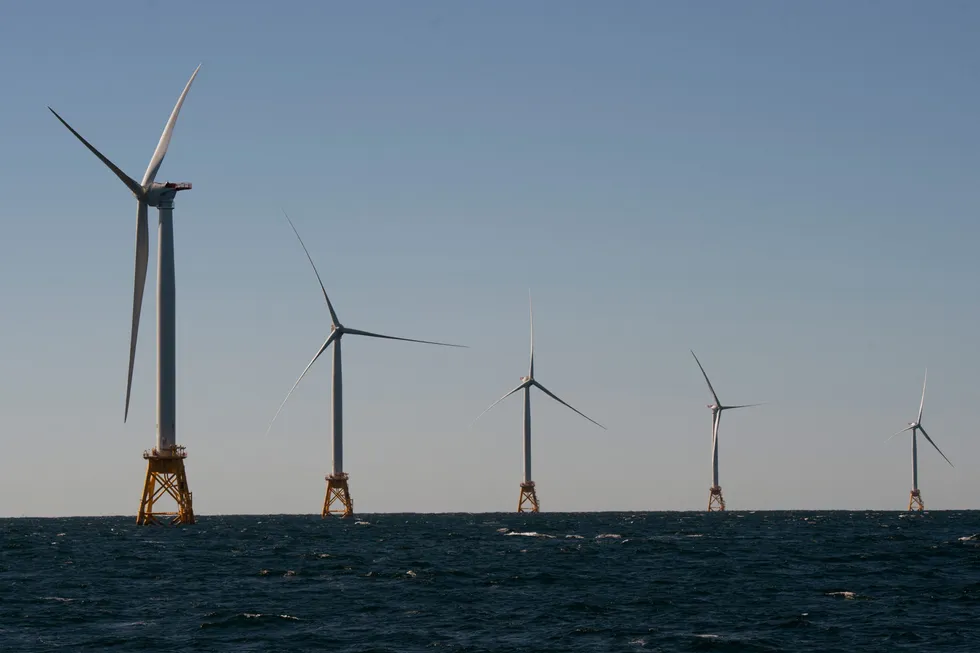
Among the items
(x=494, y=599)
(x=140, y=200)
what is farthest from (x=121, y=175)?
(x=494, y=599)

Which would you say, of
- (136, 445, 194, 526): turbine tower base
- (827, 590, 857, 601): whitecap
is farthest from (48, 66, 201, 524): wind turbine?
(827, 590, 857, 601): whitecap

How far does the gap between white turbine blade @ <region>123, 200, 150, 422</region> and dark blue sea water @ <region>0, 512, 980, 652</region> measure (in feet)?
59.3

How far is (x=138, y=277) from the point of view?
107 m

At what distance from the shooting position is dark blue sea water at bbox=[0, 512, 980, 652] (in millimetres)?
42875

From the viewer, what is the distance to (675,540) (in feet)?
363

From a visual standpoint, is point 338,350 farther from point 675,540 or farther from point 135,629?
point 135,629

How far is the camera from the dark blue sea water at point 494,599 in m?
42.9

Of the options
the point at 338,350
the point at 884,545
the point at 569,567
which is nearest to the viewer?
the point at 569,567

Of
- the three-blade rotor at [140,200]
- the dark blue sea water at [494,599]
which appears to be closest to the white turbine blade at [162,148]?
the three-blade rotor at [140,200]

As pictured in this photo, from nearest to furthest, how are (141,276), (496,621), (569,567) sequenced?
(496,621) → (569,567) → (141,276)

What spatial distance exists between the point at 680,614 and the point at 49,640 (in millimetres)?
24579

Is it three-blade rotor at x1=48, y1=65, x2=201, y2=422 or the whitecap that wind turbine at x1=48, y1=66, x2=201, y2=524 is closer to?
three-blade rotor at x1=48, y1=65, x2=201, y2=422

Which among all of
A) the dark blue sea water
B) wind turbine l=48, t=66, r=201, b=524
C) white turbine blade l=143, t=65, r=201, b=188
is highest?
white turbine blade l=143, t=65, r=201, b=188

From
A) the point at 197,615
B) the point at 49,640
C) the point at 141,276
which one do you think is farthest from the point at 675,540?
the point at 49,640
